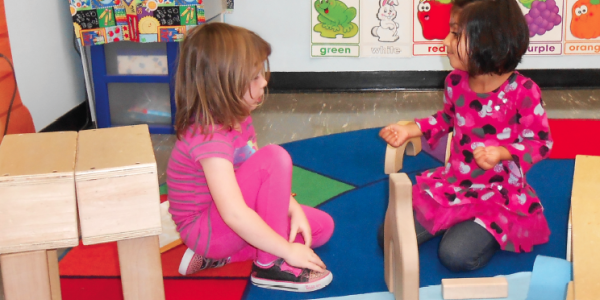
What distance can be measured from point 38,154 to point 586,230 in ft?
2.05

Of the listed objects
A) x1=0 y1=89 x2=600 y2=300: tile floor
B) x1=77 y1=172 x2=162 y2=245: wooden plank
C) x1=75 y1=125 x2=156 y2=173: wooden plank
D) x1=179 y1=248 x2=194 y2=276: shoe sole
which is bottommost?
x1=0 y1=89 x2=600 y2=300: tile floor

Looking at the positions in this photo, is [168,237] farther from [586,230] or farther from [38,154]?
[586,230]

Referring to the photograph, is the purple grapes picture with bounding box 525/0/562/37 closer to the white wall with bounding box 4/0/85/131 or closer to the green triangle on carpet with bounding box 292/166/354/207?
the green triangle on carpet with bounding box 292/166/354/207

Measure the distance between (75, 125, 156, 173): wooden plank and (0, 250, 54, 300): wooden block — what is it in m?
0.11

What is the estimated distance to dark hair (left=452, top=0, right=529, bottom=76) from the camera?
0.98 meters

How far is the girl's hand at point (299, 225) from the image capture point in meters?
1.01

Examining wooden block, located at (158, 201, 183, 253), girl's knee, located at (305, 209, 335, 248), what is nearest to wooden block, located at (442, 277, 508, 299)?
Result: girl's knee, located at (305, 209, 335, 248)

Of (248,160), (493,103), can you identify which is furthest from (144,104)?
(493,103)

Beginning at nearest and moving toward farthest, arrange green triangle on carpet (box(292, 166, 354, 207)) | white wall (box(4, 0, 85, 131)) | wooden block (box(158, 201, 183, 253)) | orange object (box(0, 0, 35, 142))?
wooden block (box(158, 201, 183, 253)) < orange object (box(0, 0, 35, 142)) < green triangle on carpet (box(292, 166, 354, 207)) < white wall (box(4, 0, 85, 131))

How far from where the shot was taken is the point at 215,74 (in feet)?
2.90

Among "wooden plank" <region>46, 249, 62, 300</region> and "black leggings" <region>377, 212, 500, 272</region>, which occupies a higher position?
"wooden plank" <region>46, 249, 62, 300</region>

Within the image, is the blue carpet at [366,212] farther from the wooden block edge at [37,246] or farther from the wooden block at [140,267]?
the wooden block edge at [37,246]

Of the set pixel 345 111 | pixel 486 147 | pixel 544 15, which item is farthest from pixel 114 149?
pixel 544 15

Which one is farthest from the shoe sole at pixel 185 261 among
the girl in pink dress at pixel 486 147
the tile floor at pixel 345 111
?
the tile floor at pixel 345 111
